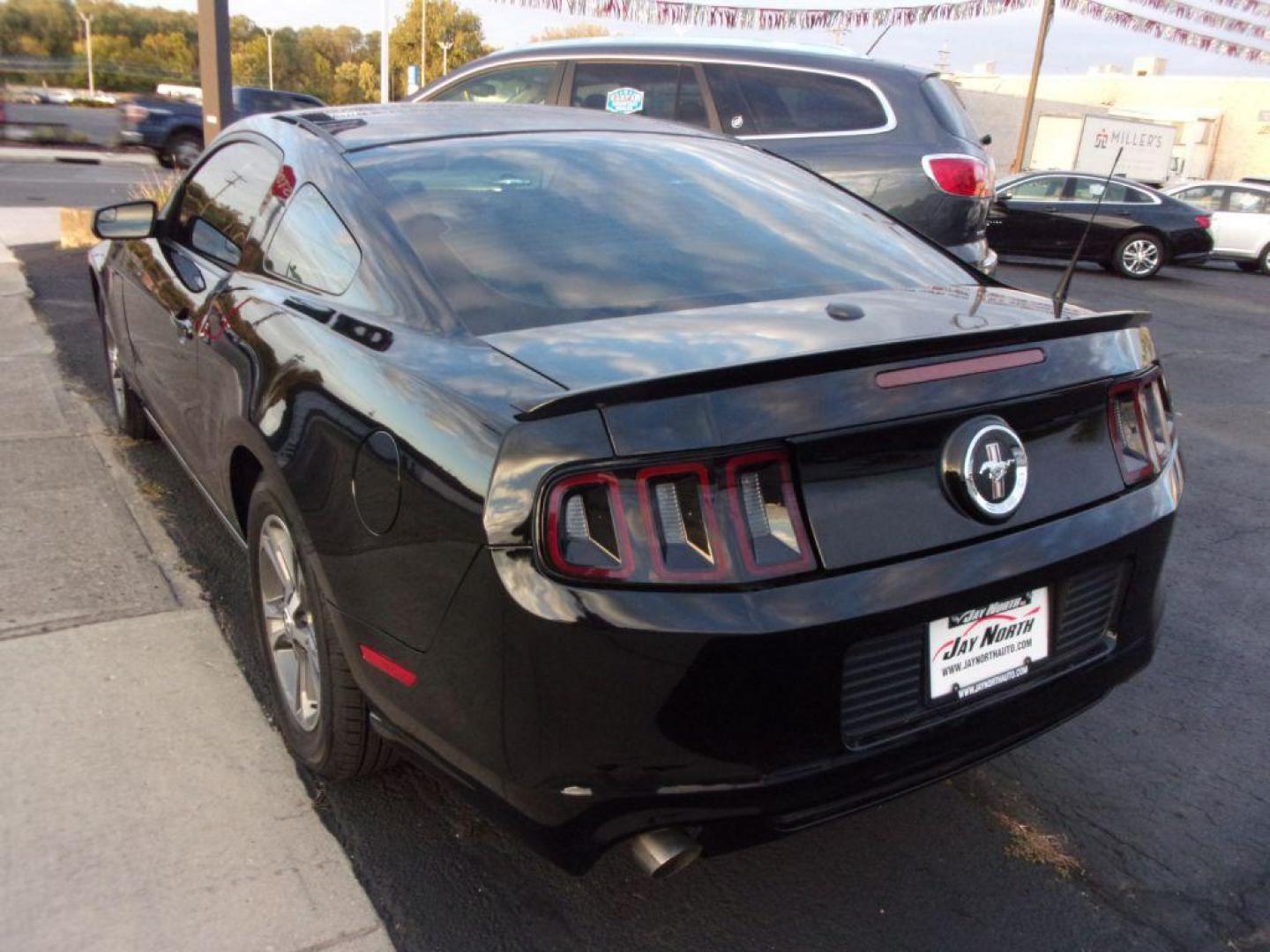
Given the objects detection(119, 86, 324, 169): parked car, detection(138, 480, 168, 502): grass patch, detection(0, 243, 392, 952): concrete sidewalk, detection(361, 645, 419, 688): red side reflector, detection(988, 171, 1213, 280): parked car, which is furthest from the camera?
detection(119, 86, 324, 169): parked car

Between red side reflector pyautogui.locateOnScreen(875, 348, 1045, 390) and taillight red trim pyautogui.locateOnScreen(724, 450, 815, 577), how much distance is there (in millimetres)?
259

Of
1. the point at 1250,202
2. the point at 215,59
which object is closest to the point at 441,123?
the point at 215,59

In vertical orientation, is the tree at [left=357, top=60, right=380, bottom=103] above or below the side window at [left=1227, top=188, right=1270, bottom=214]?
below

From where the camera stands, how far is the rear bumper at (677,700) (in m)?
1.87

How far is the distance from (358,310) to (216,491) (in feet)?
3.68

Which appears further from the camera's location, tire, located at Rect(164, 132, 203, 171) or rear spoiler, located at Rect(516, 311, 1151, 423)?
tire, located at Rect(164, 132, 203, 171)

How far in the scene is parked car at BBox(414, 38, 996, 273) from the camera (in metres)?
6.57

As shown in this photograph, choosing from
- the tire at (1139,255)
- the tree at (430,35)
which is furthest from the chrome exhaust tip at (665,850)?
the tree at (430,35)

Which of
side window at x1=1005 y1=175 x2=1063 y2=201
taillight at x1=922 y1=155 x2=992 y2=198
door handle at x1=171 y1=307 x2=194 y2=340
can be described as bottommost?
side window at x1=1005 y1=175 x2=1063 y2=201

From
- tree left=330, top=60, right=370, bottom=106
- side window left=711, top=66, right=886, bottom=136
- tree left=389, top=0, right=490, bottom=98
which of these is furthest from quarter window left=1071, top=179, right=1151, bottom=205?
tree left=330, top=60, right=370, bottom=106

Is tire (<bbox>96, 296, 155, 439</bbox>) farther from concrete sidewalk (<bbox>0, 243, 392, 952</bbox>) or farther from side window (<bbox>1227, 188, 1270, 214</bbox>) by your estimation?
side window (<bbox>1227, 188, 1270, 214</bbox>)

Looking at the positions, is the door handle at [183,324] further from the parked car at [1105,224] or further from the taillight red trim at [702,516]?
the parked car at [1105,224]

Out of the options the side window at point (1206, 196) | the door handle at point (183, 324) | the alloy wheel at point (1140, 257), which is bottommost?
the alloy wheel at point (1140, 257)

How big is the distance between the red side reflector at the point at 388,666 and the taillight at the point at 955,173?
5.23 metres
